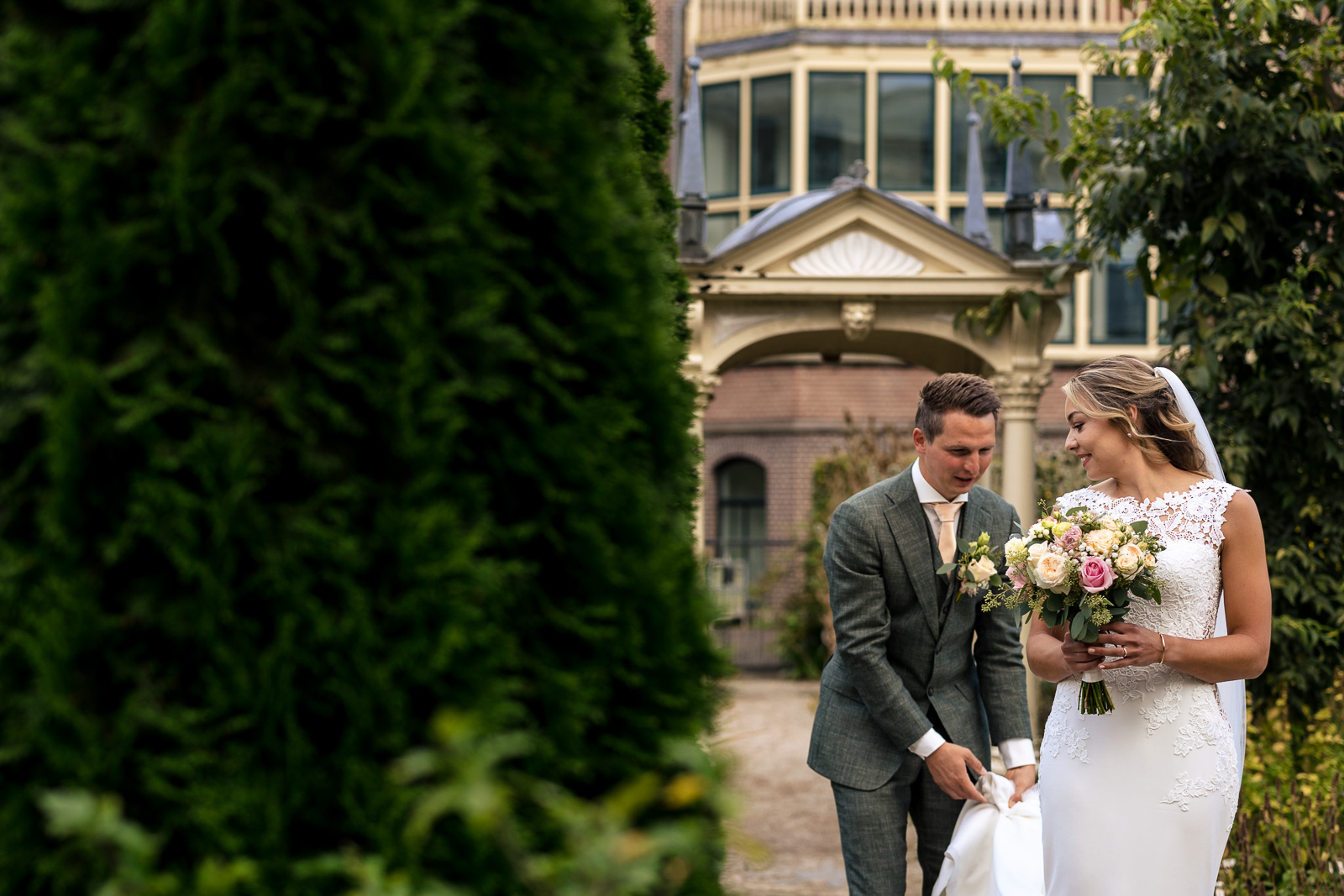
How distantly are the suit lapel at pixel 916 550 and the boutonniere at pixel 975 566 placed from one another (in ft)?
0.35

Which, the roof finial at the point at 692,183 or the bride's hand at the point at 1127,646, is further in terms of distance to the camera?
the roof finial at the point at 692,183

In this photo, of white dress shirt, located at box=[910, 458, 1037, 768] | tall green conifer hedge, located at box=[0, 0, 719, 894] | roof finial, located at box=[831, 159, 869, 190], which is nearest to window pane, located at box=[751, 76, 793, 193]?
roof finial, located at box=[831, 159, 869, 190]

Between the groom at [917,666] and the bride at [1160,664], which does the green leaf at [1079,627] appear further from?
the groom at [917,666]

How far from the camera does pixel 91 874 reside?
175 centimetres

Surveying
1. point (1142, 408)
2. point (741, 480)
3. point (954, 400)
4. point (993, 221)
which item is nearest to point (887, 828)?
point (954, 400)

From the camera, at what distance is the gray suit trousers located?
12.8 ft

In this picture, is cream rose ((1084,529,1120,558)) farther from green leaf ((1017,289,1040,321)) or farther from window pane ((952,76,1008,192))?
window pane ((952,76,1008,192))

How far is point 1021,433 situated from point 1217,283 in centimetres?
200

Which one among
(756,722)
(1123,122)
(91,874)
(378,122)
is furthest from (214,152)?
(756,722)

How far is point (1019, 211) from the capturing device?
8.21 meters

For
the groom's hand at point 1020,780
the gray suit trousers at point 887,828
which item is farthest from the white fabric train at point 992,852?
the gray suit trousers at point 887,828

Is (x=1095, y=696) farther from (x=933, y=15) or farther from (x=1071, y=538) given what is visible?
(x=933, y=15)

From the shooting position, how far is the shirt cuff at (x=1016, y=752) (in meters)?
4.06

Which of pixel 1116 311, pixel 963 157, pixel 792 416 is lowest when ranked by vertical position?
pixel 792 416
